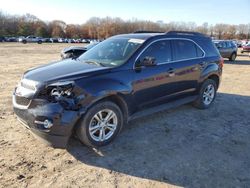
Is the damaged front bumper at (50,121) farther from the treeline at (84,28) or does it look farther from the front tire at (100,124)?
the treeline at (84,28)

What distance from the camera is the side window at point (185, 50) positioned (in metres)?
5.82

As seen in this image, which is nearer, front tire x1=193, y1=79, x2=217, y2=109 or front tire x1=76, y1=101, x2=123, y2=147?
front tire x1=76, y1=101, x2=123, y2=147

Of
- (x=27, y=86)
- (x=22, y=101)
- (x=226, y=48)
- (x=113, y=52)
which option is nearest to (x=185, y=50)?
(x=113, y=52)

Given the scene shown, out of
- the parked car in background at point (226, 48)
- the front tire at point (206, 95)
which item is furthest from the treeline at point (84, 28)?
the front tire at point (206, 95)

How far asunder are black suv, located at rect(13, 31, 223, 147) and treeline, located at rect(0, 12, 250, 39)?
93.6 m

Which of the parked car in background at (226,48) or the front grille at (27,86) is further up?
the parked car in background at (226,48)

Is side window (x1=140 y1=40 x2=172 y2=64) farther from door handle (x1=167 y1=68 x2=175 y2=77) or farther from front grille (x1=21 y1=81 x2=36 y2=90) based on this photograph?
front grille (x1=21 y1=81 x2=36 y2=90)

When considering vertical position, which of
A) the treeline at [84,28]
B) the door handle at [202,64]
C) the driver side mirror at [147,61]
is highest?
the treeline at [84,28]

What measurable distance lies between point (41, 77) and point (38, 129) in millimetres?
849

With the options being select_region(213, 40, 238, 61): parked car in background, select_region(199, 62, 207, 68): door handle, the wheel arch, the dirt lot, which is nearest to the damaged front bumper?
the dirt lot

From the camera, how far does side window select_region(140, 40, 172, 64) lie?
17.0ft

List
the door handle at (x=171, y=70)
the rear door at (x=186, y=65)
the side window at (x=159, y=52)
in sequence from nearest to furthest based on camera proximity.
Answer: the side window at (x=159, y=52) < the door handle at (x=171, y=70) < the rear door at (x=186, y=65)

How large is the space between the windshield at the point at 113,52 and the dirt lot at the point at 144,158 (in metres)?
1.40

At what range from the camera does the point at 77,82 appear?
160 inches
